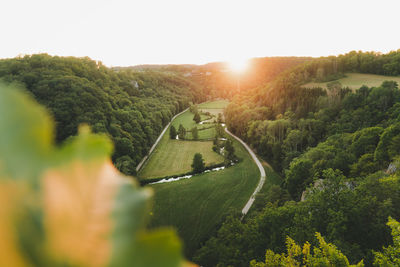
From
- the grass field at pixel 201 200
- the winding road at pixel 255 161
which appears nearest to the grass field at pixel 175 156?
the winding road at pixel 255 161

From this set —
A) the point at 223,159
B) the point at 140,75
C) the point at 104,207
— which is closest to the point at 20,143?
the point at 104,207

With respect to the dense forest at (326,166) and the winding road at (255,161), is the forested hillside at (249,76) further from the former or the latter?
the winding road at (255,161)

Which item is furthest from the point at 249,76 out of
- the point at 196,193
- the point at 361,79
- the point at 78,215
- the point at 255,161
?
the point at 78,215

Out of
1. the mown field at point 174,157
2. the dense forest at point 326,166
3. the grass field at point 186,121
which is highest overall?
the dense forest at point 326,166

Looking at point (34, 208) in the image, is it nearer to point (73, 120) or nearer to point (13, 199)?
point (13, 199)

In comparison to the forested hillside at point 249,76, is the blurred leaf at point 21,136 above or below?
above

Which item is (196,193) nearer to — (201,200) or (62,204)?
(201,200)
